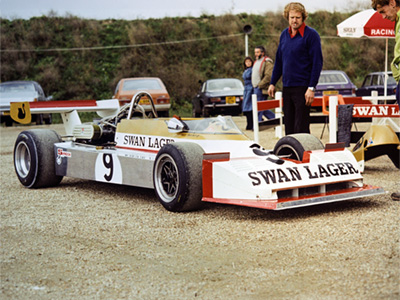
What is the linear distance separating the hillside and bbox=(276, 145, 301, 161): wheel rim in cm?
2391

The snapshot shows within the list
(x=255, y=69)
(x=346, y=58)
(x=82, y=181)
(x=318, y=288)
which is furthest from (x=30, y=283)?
(x=346, y=58)

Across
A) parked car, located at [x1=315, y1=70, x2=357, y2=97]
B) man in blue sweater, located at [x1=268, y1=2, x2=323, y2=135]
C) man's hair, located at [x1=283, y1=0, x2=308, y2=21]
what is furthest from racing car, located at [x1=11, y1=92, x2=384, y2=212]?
parked car, located at [x1=315, y1=70, x2=357, y2=97]

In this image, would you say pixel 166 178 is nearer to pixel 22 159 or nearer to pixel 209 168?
pixel 209 168

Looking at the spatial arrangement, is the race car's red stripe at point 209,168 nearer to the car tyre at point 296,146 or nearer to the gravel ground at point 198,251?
the gravel ground at point 198,251

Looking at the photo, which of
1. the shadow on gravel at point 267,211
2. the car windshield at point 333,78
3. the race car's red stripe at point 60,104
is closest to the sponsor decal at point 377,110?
the shadow on gravel at point 267,211

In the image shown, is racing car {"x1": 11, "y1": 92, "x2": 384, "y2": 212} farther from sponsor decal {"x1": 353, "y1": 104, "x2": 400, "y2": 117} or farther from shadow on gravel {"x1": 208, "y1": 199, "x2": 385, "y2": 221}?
sponsor decal {"x1": 353, "y1": 104, "x2": 400, "y2": 117}

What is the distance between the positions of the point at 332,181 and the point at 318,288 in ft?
6.45

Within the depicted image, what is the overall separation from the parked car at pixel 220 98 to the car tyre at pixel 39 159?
40.6 feet

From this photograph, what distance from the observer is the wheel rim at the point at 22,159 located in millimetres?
7254

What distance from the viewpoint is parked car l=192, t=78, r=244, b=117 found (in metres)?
19.2

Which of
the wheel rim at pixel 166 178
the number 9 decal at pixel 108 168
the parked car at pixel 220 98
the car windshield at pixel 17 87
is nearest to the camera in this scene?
the wheel rim at pixel 166 178

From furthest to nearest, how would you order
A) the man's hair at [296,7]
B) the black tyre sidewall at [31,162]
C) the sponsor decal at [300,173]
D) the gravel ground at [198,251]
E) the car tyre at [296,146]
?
the black tyre sidewall at [31,162]
the man's hair at [296,7]
the car tyre at [296,146]
the sponsor decal at [300,173]
the gravel ground at [198,251]

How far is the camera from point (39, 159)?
6918 mm

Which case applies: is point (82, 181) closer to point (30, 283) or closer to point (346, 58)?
point (30, 283)
